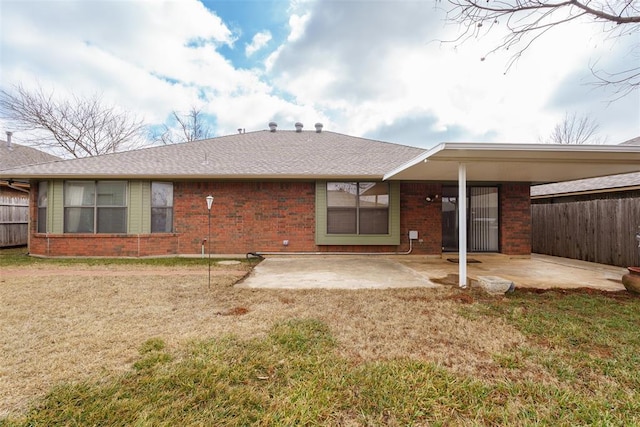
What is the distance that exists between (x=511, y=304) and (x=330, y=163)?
608 centimetres

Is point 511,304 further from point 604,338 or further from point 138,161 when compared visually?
point 138,161

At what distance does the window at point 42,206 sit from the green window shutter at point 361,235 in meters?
8.45

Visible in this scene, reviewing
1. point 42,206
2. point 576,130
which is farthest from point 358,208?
point 576,130

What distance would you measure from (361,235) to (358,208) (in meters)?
0.84

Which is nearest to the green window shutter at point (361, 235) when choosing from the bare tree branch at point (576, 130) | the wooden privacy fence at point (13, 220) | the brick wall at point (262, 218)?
the brick wall at point (262, 218)

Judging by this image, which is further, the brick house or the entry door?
the entry door

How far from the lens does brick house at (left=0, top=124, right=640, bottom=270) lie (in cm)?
838

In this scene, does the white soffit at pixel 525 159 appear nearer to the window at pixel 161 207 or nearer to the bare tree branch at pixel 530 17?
the bare tree branch at pixel 530 17

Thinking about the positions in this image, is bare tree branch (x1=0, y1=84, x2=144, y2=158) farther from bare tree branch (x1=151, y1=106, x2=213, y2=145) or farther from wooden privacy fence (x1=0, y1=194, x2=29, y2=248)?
wooden privacy fence (x1=0, y1=194, x2=29, y2=248)

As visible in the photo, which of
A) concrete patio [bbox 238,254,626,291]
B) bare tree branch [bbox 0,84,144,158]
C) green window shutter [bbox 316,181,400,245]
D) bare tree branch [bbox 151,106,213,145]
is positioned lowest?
concrete patio [bbox 238,254,626,291]

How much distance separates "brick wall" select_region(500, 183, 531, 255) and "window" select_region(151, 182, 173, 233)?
10616mm

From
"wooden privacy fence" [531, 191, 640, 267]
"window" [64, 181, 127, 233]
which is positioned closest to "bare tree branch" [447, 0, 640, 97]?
"wooden privacy fence" [531, 191, 640, 267]

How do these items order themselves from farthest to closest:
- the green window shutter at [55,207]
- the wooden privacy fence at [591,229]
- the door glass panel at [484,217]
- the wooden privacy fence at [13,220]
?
the wooden privacy fence at [13,220]
the door glass panel at [484,217]
the green window shutter at [55,207]
the wooden privacy fence at [591,229]

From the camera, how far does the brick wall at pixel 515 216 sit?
8852 mm
